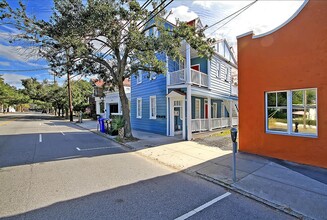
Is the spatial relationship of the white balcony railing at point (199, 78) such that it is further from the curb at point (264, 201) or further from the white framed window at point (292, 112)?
the curb at point (264, 201)

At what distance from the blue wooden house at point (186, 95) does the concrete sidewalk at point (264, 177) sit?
375 centimetres

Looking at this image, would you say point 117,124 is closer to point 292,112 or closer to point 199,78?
point 199,78

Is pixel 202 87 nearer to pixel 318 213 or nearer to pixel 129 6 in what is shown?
pixel 129 6

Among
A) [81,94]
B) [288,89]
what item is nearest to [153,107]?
[288,89]

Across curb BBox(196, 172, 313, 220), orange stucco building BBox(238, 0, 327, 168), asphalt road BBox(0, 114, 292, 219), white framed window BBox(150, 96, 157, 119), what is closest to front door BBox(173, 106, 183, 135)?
white framed window BBox(150, 96, 157, 119)

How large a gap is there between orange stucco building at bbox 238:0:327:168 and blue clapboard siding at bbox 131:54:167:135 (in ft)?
21.2

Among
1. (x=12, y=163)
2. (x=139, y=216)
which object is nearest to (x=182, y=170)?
(x=139, y=216)

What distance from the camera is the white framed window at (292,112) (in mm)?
6162

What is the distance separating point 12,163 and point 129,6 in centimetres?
836

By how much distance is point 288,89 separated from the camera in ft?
21.6

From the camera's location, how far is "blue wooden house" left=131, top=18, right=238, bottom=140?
12.0 meters

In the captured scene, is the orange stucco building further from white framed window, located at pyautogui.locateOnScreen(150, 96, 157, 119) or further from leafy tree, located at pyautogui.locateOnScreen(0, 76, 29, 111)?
leafy tree, located at pyautogui.locateOnScreen(0, 76, 29, 111)

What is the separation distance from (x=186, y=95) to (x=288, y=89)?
599cm

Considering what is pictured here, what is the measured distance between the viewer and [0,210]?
3.53m
